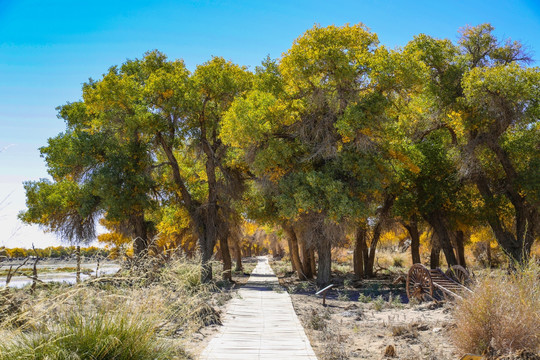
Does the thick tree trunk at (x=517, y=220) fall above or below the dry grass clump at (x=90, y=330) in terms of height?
above

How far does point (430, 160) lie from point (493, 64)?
505 cm

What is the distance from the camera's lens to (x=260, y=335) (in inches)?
331

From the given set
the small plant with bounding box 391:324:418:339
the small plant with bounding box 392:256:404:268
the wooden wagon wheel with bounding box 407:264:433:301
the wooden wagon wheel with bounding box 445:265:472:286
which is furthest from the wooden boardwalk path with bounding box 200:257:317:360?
the small plant with bounding box 392:256:404:268

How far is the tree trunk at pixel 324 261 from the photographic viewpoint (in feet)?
64.4

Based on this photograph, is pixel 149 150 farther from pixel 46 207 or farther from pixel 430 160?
pixel 430 160

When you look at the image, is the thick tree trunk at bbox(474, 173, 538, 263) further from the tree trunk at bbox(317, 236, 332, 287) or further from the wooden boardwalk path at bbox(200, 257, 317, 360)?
the wooden boardwalk path at bbox(200, 257, 317, 360)

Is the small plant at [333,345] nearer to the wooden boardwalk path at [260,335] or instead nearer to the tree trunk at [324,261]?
the wooden boardwalk path at [260,335]

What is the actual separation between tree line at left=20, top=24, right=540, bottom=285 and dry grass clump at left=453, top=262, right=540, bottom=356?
1050 centimetres

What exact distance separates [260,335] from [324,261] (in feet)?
38.5

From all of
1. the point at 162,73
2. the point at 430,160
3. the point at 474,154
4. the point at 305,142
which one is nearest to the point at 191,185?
the point at 162,73

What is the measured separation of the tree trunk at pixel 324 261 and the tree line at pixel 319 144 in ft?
0.22

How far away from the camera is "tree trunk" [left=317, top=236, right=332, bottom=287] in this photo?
19.6m

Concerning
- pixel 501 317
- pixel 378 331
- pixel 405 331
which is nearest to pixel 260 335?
pixel 378 331

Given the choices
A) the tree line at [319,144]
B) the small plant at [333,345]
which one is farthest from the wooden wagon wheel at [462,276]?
the tree line at [319,144]
